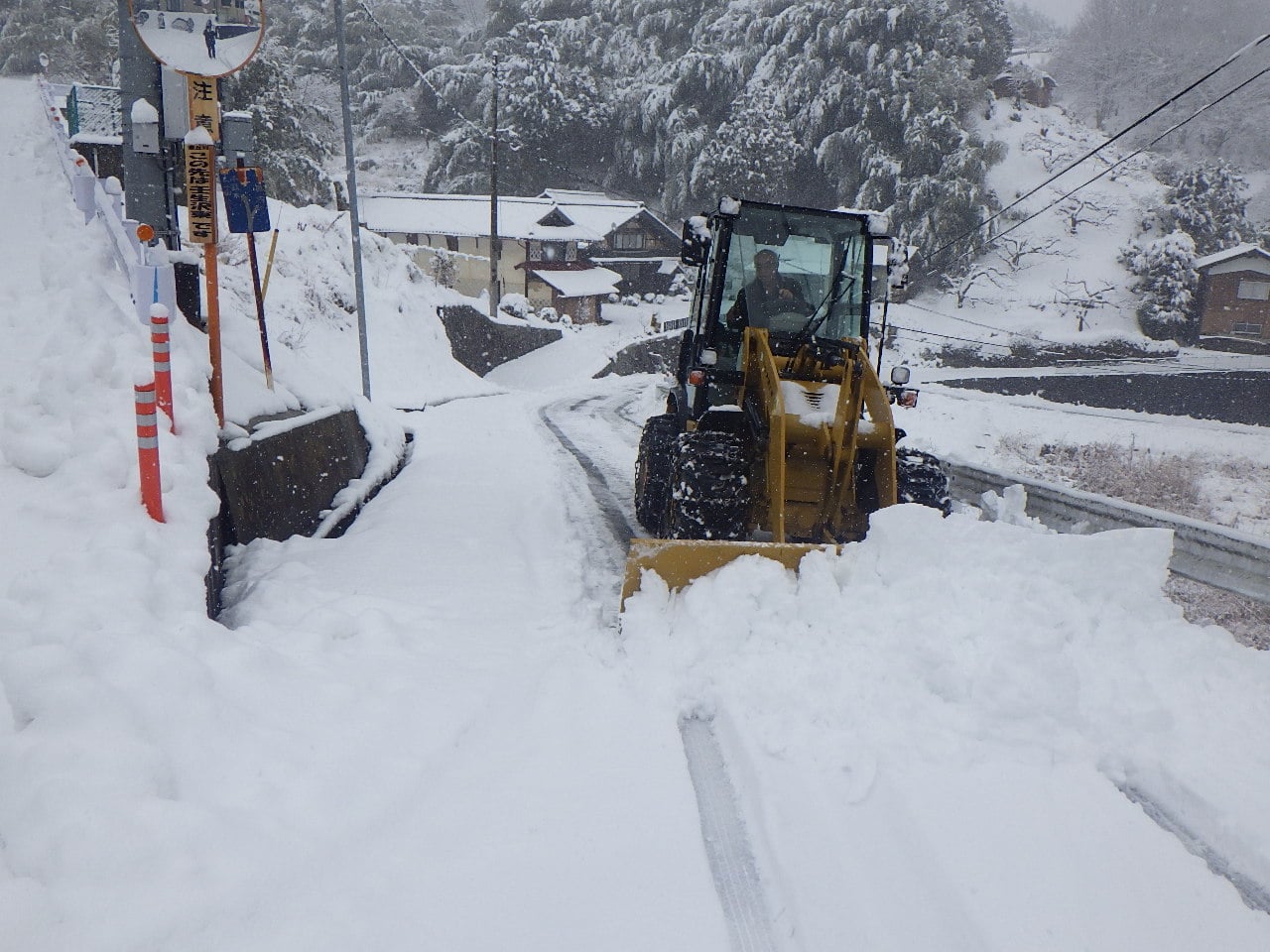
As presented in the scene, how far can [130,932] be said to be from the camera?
2.17 meters

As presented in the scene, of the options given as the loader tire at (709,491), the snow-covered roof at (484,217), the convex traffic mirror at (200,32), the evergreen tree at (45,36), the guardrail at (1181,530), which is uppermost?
the evergreen tree at (45,36)

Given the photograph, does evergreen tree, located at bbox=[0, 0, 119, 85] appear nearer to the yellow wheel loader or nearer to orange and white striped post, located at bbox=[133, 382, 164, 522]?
the yellow wheel loader

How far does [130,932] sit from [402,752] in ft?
4.04

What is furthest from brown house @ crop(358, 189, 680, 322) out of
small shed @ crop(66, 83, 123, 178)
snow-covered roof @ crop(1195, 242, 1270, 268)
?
snow-covered roof @ crop(1195, 242, 1270, 268)

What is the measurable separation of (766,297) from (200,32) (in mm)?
4214

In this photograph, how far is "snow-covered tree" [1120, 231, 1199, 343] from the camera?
37.9m

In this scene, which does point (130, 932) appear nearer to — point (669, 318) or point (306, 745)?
point (306, 745)

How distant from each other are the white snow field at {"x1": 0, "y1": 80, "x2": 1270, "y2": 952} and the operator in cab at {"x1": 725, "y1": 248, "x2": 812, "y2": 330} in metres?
2.43

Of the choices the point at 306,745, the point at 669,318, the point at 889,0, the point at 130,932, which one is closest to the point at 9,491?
the point at 306,745

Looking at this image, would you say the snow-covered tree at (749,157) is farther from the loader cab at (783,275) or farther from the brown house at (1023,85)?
the loader cab at (783,275)

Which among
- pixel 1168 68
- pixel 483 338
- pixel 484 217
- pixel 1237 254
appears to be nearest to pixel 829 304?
pixel 483 338

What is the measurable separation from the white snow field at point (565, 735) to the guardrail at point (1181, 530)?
1.67 m

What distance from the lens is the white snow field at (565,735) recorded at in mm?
2490

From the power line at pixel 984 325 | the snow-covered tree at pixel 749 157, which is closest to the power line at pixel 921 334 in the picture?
the power line at pixel 984 325
